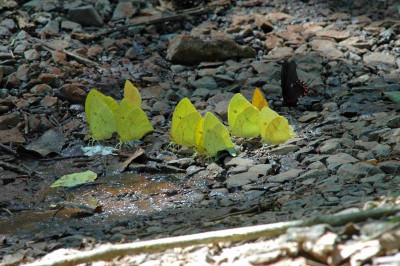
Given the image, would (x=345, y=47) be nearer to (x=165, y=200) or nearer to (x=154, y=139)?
(x=154, y=139)

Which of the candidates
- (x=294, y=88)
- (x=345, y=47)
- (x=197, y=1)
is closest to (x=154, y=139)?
(x=294, y=88)

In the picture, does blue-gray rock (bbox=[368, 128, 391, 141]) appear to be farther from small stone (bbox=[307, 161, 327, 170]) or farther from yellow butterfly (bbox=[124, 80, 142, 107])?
yellow butterfly (bbox=[124, 80, 142, 107])

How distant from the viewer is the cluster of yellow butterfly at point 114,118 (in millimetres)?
4453

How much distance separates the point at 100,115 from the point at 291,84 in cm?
175

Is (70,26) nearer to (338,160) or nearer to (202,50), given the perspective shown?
(202,50)

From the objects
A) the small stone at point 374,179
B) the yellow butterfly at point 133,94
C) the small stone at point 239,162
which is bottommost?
the small stone at point 239,162

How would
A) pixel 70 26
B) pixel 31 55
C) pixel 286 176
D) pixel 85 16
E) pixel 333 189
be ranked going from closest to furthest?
pixel 333 189, pixel 286 176, pixel 31 55, pixel 70 26, pixel 85 16

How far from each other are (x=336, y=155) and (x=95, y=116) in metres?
1.98

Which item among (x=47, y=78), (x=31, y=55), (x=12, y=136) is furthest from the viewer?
(x=31, y=55)

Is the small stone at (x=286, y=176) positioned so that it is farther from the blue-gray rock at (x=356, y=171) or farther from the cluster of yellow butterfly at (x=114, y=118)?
the cluster of yellow butterfly at (x=114, y=118)

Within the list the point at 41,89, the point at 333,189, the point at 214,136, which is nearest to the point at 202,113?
the point at 214,136

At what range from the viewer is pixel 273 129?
13.9 feet

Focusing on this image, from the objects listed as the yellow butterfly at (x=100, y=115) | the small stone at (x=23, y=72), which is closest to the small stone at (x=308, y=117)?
the yellow butterfly at (x=100, y=115)

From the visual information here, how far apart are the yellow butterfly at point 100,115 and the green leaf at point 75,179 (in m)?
0.57
